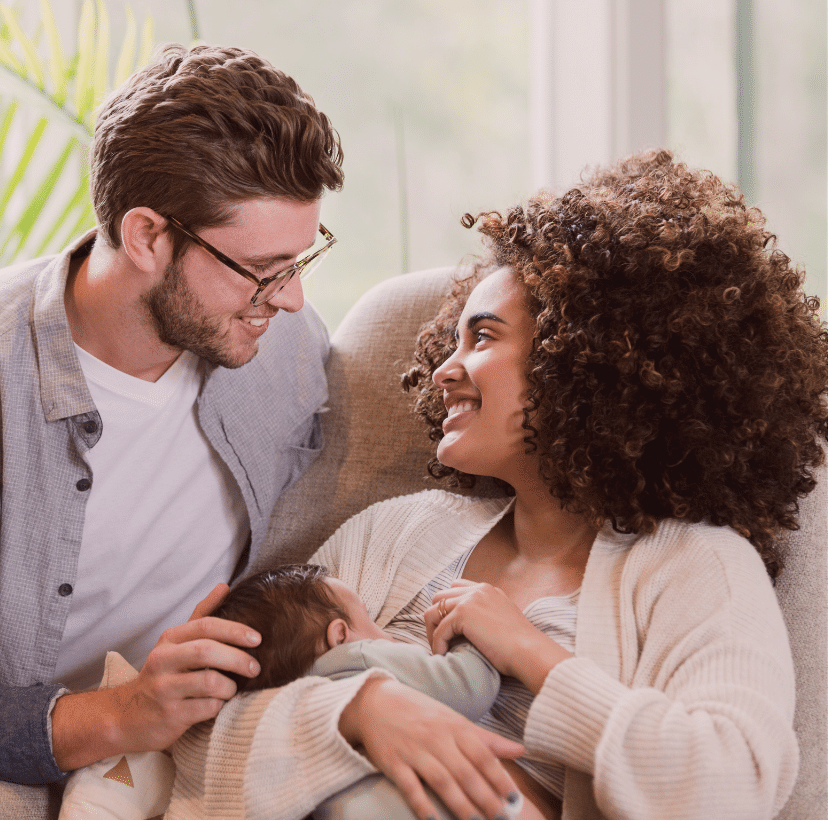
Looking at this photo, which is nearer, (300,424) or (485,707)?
(485,707)

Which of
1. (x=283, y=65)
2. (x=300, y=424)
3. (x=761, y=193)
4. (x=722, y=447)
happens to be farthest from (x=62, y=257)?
(x=761, y=193)

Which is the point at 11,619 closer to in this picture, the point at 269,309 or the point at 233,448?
the point at 233,448

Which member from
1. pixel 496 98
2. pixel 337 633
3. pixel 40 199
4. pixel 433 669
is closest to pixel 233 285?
pixel 337 633

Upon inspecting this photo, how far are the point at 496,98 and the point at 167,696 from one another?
Answer: 2394 millimetres

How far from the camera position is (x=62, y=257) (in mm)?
1602

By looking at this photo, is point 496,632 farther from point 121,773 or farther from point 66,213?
point 66,213

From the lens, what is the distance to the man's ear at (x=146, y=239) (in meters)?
1.48

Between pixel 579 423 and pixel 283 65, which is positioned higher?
pixel 283 65

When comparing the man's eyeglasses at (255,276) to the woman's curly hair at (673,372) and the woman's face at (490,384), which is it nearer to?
the woman's face at (490,384)

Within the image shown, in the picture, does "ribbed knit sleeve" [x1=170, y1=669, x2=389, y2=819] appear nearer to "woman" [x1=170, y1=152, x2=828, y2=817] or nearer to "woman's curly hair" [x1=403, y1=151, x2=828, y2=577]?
"woman" [x1=170, y1=152, x2=828, y2=817]

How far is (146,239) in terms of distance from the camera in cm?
151

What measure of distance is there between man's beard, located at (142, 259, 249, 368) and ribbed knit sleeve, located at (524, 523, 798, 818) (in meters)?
0.84

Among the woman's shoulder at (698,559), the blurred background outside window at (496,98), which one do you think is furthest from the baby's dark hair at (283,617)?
the blurred background outside window at (496,98)

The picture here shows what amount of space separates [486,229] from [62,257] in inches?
32.6
